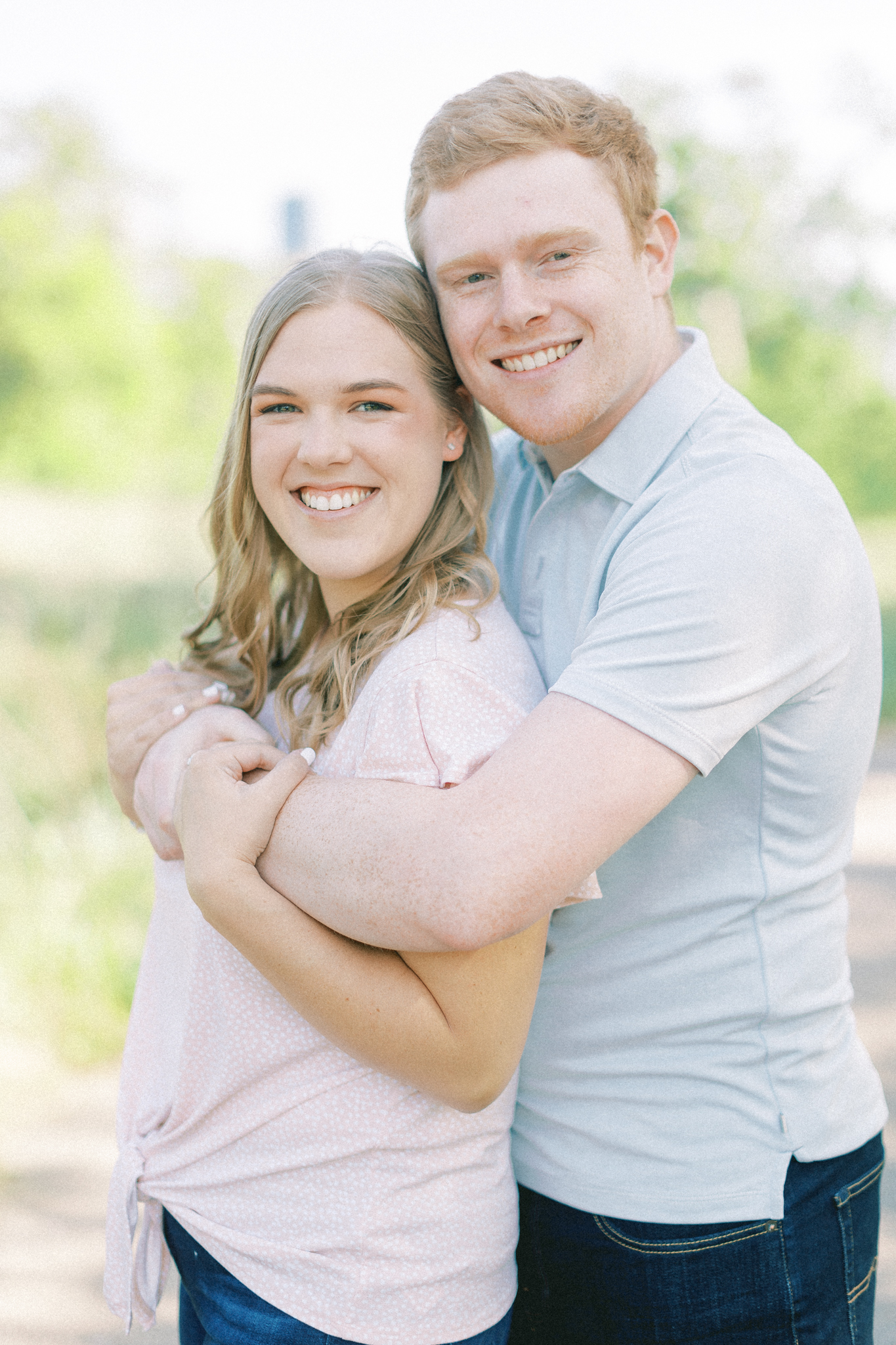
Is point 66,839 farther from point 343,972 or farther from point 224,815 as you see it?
point 343,972

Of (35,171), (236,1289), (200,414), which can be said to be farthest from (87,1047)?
(35,171)

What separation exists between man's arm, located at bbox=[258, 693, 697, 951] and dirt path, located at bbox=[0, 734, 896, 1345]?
2057mm

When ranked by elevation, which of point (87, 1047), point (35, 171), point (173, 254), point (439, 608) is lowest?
point (87, 1047)

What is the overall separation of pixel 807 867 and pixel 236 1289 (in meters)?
0.96

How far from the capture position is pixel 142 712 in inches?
77.9

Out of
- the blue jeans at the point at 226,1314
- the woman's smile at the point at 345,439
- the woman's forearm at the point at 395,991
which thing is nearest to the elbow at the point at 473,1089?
the woman's forearm at the point at 395,991

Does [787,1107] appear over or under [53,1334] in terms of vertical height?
over

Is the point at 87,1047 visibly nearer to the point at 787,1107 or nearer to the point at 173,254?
the point at 787,1107

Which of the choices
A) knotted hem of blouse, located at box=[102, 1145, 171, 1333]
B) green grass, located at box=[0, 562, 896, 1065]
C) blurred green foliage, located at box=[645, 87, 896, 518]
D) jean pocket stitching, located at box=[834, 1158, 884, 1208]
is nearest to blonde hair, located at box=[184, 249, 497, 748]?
knotted hem of blouse, located at box=[102, 1145, 171, 1333]

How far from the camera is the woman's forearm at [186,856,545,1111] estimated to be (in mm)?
1421

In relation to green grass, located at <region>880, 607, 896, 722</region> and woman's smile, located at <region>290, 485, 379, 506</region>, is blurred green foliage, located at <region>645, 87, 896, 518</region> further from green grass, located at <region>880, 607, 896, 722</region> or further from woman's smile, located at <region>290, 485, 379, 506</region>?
woman's smile, located at <region>290, 485, 379, 506</region>

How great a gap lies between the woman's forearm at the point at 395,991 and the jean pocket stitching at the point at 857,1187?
22.8 inches

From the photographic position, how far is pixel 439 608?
5.54ft

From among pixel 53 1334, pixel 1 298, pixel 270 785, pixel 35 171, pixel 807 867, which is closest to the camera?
pixel 270 785
